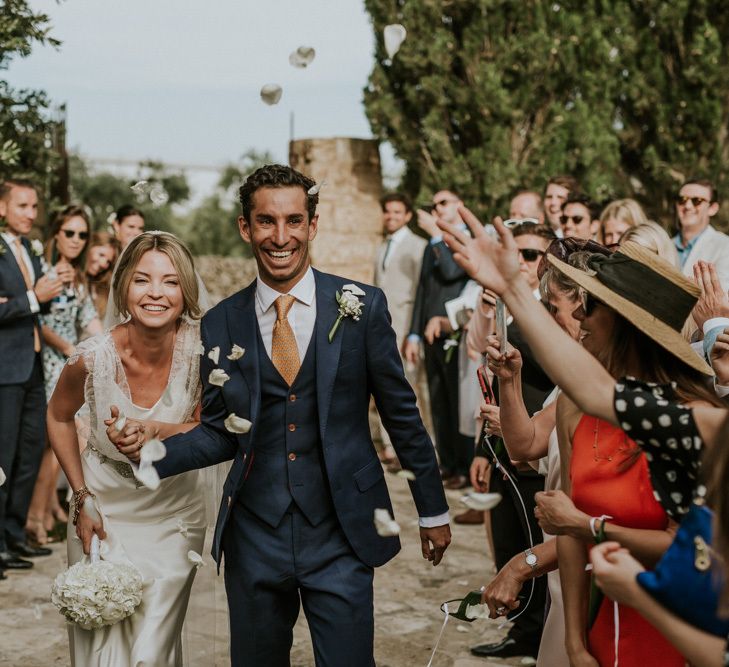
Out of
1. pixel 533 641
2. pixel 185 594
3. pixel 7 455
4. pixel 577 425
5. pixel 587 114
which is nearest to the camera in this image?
pixel 577 425

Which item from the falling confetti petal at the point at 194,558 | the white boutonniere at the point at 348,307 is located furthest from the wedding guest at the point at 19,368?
the white boutonniere at the point at 348,307

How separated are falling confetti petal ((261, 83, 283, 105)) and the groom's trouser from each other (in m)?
1.74

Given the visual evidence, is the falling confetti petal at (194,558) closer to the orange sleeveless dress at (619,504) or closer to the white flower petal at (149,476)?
the white flower petal at (149,476)

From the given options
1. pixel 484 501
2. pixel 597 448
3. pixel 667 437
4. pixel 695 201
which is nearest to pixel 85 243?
pixel 695 201

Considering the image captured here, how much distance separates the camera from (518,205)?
766 centimetres

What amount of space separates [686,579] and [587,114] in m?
9.71

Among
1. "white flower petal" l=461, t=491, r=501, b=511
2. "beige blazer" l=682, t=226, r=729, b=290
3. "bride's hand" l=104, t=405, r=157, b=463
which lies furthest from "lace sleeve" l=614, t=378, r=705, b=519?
"beige blazer" l=682, t=226, r=729, b=290

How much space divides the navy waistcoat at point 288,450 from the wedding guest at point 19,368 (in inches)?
146

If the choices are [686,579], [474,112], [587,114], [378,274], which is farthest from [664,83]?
[686,579]

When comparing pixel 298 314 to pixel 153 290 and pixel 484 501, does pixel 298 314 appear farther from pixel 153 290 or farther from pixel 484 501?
pixel 484 501

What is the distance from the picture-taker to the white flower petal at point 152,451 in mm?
3453

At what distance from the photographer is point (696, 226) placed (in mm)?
6812

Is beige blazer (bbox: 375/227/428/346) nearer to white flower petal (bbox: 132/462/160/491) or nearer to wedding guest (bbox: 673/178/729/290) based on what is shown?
wedding guest (bbox: 673/178/729/290)

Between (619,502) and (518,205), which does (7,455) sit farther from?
(619,502)
